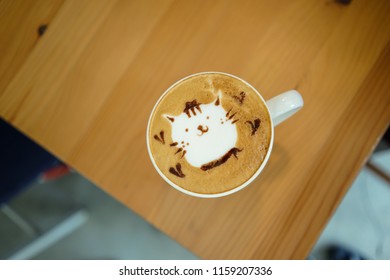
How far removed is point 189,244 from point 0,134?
627 millimetres

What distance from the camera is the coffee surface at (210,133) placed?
466 millimetres

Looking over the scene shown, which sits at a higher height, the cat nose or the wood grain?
the cat nose

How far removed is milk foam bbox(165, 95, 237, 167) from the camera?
47cm

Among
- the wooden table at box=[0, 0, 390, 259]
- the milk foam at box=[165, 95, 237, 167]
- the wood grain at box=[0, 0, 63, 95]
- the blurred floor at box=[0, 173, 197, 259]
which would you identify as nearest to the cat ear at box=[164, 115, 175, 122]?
the milk foam at box=[165, 95, 237, 167]

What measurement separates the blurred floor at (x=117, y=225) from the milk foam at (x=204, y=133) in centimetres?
73

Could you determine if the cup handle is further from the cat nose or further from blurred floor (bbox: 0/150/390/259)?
blurred floor (bbox: 0/150/390/259)

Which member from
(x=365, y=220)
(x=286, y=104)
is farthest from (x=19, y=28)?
(x=365, y=220)

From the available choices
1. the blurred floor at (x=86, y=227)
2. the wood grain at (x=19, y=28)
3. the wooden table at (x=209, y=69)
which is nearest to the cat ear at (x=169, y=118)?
the wooden table at (x=209, y=69)

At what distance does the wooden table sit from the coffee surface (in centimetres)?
9

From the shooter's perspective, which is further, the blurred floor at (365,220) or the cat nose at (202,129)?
the blurred floor at (365,220)

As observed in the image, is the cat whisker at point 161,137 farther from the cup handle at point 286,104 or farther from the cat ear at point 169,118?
the cup handle at point 286,104

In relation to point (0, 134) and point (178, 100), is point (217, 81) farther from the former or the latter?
point (0, 134)

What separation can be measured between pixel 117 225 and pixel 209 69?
0.80 m
